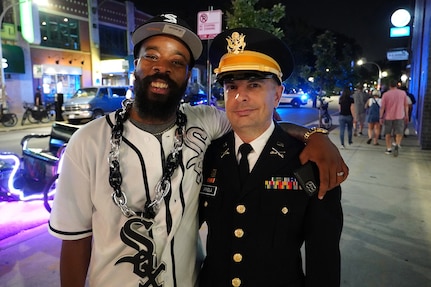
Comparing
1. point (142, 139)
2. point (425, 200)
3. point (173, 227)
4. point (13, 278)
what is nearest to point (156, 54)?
point (142, 139)

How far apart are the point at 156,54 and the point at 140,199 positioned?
761mm

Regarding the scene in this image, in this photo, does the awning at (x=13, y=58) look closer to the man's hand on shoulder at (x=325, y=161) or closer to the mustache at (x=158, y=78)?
the mustache at (x=158, y=78)

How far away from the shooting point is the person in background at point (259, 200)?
1683 millimetres

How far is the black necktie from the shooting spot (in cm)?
179

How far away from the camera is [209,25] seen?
225 inches

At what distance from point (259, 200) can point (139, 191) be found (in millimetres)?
567

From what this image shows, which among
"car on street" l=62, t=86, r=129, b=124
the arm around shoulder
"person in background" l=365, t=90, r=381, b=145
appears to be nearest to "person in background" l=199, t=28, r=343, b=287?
the arm around shoulder

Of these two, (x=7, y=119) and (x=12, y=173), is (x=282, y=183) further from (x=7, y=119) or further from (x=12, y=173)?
(x=7, y=119)

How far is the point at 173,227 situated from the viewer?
5.62ft

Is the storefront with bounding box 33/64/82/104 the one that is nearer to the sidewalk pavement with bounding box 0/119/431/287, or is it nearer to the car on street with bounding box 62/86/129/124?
the car on street with bounding box 62/86/129/124

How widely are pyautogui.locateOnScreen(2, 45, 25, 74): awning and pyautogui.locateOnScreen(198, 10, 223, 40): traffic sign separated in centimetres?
1956

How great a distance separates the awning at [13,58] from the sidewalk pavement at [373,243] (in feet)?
66.3

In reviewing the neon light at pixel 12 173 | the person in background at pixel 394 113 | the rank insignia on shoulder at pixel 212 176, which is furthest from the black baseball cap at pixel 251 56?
the person in background at pixel 394 113

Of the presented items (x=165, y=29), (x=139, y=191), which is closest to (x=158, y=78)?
(x=165, y=29)
